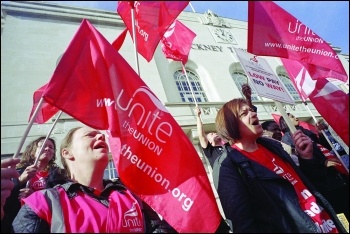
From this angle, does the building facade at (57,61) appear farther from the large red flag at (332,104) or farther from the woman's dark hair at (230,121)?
the woman's dark hair at (230,121)

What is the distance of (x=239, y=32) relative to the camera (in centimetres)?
1741

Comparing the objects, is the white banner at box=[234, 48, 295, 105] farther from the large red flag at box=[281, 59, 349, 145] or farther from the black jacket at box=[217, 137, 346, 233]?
the black jacket at box=[217, 137, 346, 233]

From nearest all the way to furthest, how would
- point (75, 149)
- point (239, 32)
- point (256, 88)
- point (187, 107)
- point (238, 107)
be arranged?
point (75, 149) → point (238, 107) → point (256, 88) → point (187, 107) → point (239, 32)

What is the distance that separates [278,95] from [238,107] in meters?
1.14

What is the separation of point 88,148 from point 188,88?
10.8m

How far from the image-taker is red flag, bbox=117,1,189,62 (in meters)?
2.64

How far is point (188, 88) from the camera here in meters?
12.6

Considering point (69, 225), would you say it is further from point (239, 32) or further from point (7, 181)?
point (239, 32)

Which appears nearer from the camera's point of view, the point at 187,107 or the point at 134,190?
the point at 134,190

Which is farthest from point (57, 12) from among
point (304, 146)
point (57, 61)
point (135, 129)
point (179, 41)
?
point (304, 146)

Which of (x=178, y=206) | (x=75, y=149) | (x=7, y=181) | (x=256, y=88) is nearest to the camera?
(x=7, y=181)

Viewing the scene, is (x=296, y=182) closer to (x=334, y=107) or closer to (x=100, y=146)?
(x=334, y=107)

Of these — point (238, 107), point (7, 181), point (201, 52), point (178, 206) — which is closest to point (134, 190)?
point (178, 206)

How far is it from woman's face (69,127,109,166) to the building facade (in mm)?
5900
